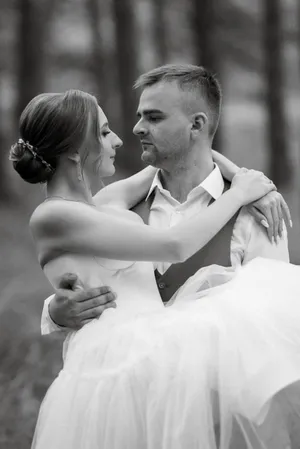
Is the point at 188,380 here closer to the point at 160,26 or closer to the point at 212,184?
the point at 212,184

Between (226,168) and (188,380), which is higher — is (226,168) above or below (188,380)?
above

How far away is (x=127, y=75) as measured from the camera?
496 centimetres

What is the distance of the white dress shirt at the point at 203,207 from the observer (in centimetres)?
218

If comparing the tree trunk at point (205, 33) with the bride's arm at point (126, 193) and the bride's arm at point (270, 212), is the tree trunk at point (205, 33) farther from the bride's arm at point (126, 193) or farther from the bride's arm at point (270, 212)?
the bride's arm at point (270, 212)

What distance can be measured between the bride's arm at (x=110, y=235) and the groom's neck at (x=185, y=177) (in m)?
0.26

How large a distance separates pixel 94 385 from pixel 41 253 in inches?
14.5

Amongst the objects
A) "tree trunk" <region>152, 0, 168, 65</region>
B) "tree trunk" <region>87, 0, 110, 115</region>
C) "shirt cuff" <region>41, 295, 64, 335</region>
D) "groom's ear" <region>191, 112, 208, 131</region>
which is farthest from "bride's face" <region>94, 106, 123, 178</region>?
"tree trunk" <region>152, 0, 168, 65</region>

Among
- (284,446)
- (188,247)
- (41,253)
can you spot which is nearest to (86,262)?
(41,253)

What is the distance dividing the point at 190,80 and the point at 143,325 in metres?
0.71

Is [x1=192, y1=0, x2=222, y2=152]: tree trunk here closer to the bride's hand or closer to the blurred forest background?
the blurred forest background

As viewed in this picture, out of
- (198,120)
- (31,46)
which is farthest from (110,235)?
(31,46)

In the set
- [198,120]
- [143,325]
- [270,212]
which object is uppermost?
[198,120]

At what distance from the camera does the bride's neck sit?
2055 millimetres

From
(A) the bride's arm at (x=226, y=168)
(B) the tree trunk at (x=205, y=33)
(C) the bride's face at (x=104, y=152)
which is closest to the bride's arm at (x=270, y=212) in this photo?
(A) the bride's arm at (x=226, y=168)
